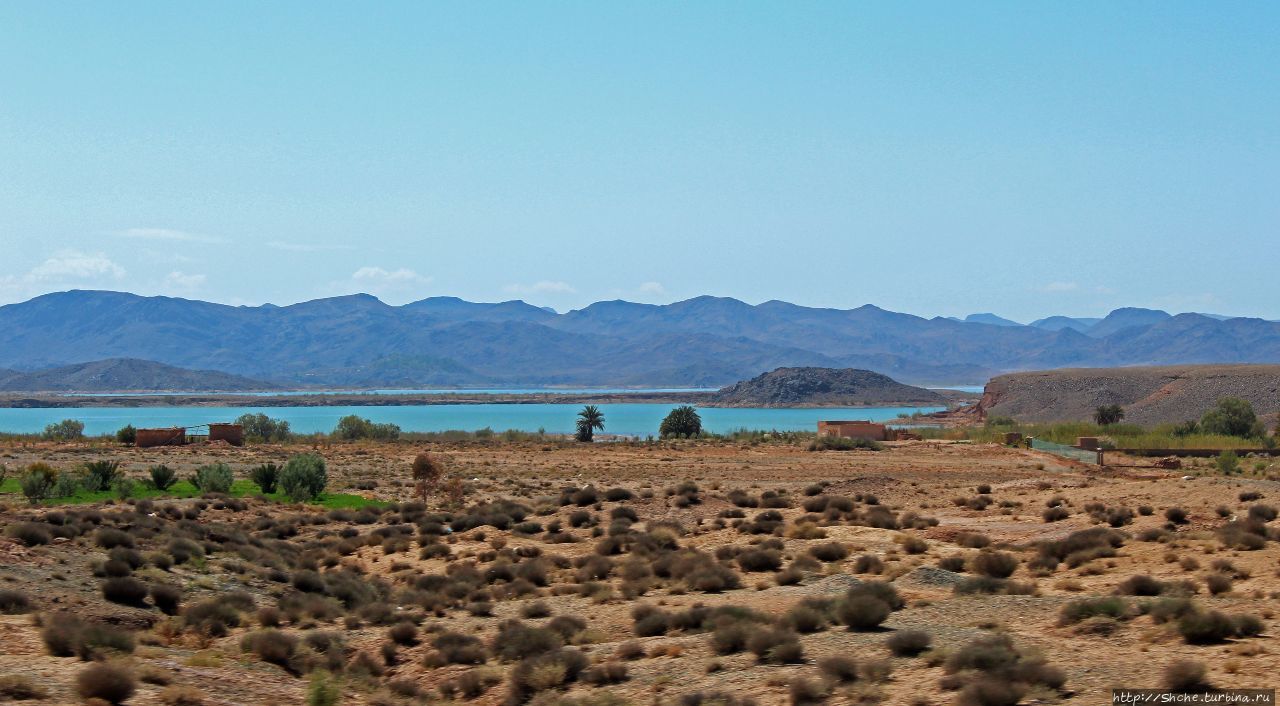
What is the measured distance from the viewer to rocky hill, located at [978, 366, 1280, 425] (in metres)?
117

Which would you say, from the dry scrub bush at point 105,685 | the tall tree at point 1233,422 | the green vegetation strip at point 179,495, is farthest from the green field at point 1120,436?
the dry scrub bush at point 105,685

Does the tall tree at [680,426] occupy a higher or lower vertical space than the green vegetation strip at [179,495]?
higher

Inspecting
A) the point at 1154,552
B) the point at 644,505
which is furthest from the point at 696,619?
the point at 644,505

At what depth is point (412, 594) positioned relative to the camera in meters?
21.6

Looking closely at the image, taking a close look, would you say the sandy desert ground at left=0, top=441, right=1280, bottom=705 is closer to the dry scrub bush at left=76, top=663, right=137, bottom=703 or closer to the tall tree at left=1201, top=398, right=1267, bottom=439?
the dry scrub bush at left=76, top=663, right=137, bottom=703


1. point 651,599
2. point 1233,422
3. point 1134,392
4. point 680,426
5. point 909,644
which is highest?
point 1134,392

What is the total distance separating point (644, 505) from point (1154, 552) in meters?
19.0

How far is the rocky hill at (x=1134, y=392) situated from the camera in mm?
117375

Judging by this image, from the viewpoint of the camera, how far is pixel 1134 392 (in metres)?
136

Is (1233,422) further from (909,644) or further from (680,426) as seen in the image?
(909,644)

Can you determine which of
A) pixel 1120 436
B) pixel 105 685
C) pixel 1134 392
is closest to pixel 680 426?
pixel 1120 436

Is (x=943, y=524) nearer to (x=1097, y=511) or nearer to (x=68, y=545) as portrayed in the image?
(x=1097, y=511)

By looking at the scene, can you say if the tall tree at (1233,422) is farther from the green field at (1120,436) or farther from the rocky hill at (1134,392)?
the rocky hill at (1134,392)

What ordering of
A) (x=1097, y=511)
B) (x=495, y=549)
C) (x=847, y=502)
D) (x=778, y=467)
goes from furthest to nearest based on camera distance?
(x=778, y=467), (x=847, y=502), (x=1097, y=511), (x=495, y=549)
